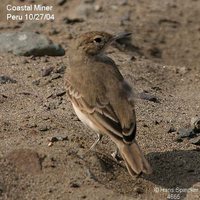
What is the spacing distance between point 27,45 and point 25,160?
3.45 meters

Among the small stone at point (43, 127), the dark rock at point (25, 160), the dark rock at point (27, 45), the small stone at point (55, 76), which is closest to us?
the dark rock at point (25, 160)

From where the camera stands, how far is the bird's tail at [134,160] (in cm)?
684

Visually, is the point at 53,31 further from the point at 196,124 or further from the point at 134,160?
the point at 134,160

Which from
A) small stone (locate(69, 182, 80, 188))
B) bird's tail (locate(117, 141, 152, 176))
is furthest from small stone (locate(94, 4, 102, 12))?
small stone (locate(69, 182, 80, 188))

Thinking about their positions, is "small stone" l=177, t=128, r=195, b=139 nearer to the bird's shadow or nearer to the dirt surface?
the dirt surface

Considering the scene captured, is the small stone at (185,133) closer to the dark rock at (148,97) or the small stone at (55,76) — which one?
the dark rock at (148,97)

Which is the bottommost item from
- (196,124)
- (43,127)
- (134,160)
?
(196,124)

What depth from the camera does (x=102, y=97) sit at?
752cm

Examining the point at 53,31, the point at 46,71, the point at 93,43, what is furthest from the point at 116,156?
the point at 53,31

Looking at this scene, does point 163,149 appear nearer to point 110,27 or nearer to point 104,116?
Result: point 104,116

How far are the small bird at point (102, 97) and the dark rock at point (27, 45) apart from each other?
1.88 m

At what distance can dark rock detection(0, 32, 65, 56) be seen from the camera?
10320 millimetres

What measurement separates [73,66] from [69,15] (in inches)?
168

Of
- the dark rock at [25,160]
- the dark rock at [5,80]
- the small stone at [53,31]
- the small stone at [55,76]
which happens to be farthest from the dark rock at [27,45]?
the dark rock at [25,160]
